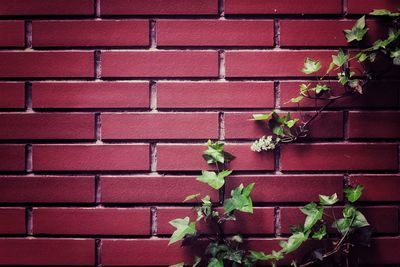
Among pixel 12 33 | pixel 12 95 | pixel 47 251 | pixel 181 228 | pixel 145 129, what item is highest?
pixel 12 33

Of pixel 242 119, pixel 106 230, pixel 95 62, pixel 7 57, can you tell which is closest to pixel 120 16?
pixel 95 62

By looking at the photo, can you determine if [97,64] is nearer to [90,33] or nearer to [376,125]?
[90,33]

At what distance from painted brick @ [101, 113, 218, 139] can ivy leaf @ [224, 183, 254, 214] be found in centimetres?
20

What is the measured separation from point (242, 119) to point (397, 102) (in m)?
0.54

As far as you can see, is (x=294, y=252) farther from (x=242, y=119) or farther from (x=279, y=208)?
(x=242, y=119)

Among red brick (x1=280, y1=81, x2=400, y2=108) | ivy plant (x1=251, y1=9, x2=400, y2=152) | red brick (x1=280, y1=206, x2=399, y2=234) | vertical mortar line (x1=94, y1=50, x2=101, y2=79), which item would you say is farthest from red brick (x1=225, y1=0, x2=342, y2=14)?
red brick (x1=280, y1=206, x2=399, y2=234)

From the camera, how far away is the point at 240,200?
3.99ft

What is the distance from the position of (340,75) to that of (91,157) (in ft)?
2.96

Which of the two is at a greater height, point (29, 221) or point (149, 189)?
point (149, 189)

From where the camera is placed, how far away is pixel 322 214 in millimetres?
1257

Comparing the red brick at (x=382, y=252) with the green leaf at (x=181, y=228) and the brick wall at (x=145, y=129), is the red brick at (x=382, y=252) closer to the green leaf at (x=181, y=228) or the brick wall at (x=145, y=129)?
the brick wall at (x=145, y=129)

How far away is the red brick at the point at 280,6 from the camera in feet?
A: 4.24

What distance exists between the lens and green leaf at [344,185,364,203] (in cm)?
124

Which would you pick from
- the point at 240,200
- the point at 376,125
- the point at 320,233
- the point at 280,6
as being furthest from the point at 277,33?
the point at 320,233
